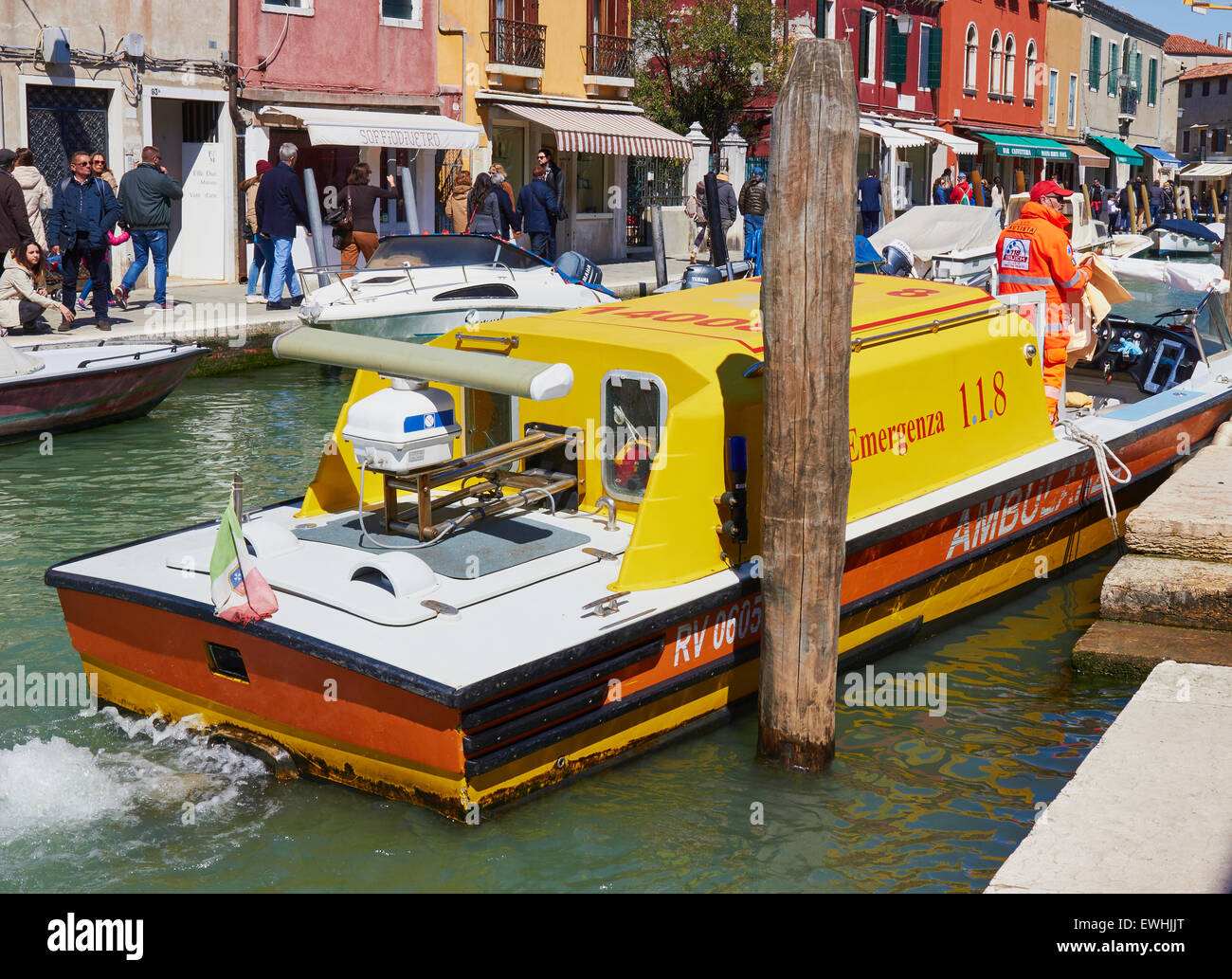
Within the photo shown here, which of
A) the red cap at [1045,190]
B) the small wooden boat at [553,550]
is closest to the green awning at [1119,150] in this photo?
the red cap at [1045,190]

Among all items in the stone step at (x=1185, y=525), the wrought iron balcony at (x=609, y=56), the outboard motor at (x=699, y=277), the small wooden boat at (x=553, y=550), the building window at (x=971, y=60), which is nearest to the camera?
the small wooden boat at (x=553, y=550)

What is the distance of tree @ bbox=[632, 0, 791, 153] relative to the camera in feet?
89.4

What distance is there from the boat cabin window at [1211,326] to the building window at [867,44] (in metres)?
26.2

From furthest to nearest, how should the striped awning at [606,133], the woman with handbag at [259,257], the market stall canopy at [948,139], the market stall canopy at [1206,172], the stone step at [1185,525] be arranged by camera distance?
1. the market stall canopy at [1206,172]
2. the market stall canopy at [948,139]
3. the striped awning at [606,133]
4. the woman with handbag at [259,257]
5. the stone step at [1185,525]

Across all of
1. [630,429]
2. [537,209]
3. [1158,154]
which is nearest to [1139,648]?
[630,429]

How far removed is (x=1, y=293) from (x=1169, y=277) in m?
9.91

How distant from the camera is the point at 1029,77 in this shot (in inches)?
1783

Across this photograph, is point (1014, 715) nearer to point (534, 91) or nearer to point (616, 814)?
point (616, 814)

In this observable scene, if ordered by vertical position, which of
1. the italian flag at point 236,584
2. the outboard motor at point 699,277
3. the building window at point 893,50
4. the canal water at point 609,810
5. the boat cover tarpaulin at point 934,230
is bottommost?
the canal water at point 609,810

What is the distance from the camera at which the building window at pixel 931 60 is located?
39.1 meters

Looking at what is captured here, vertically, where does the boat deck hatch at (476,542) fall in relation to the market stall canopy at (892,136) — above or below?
below

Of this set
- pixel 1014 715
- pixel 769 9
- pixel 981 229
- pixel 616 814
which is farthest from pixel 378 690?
pixel 769 9

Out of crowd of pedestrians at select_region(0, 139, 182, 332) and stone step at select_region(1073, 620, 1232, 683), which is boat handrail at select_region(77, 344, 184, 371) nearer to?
crowd of pedestrians at select_region(0, 139, 182, 332)

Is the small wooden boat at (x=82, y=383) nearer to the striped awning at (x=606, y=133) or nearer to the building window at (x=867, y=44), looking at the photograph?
the striped awning at (x=606, y=133)
